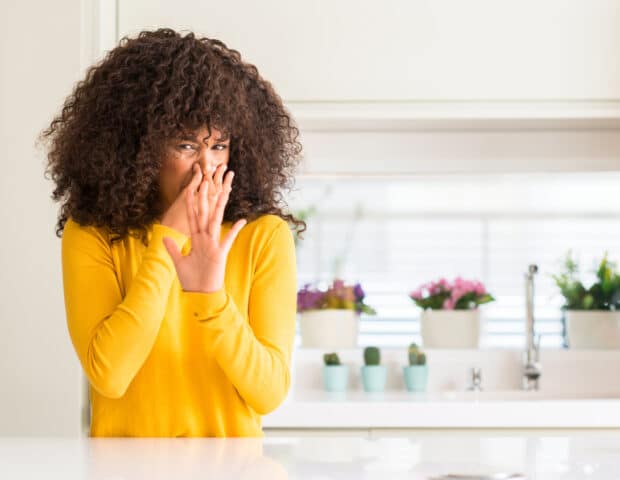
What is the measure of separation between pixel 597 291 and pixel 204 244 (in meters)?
1.99

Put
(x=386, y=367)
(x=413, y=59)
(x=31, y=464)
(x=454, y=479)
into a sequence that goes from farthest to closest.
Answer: (x=386, y=367) < (x=413, y=59) < (x=31, y=464) < (x=454, y=479)

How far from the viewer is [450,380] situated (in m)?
2.98

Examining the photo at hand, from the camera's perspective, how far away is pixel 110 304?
4.95 ft

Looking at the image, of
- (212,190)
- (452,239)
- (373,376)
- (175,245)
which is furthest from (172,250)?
(452,239)

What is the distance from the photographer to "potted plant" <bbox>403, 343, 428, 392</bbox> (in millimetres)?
2855

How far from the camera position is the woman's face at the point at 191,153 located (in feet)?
5.06

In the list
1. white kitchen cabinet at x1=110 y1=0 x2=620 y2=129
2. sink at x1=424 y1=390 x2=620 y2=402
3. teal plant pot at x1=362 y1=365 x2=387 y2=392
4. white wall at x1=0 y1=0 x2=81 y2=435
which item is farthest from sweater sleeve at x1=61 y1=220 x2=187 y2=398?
sink at x1=424 y1=390 x2=620 y2=402

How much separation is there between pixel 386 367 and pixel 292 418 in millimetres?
615


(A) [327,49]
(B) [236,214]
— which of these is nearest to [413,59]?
(A) [327,49]

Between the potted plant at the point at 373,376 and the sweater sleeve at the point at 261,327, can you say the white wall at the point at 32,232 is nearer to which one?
the potted plant at the point at 373,376

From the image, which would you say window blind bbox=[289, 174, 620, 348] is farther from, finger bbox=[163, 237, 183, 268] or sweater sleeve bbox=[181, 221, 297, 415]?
finger bbox=[163, 237, 183, 268]

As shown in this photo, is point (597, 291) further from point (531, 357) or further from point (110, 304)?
point (110, 304)

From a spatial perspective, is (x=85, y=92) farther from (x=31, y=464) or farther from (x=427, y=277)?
(x=427, y=277)

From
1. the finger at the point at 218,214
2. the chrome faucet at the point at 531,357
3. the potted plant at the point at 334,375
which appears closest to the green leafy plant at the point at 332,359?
the potted plant at the point at 334,375
